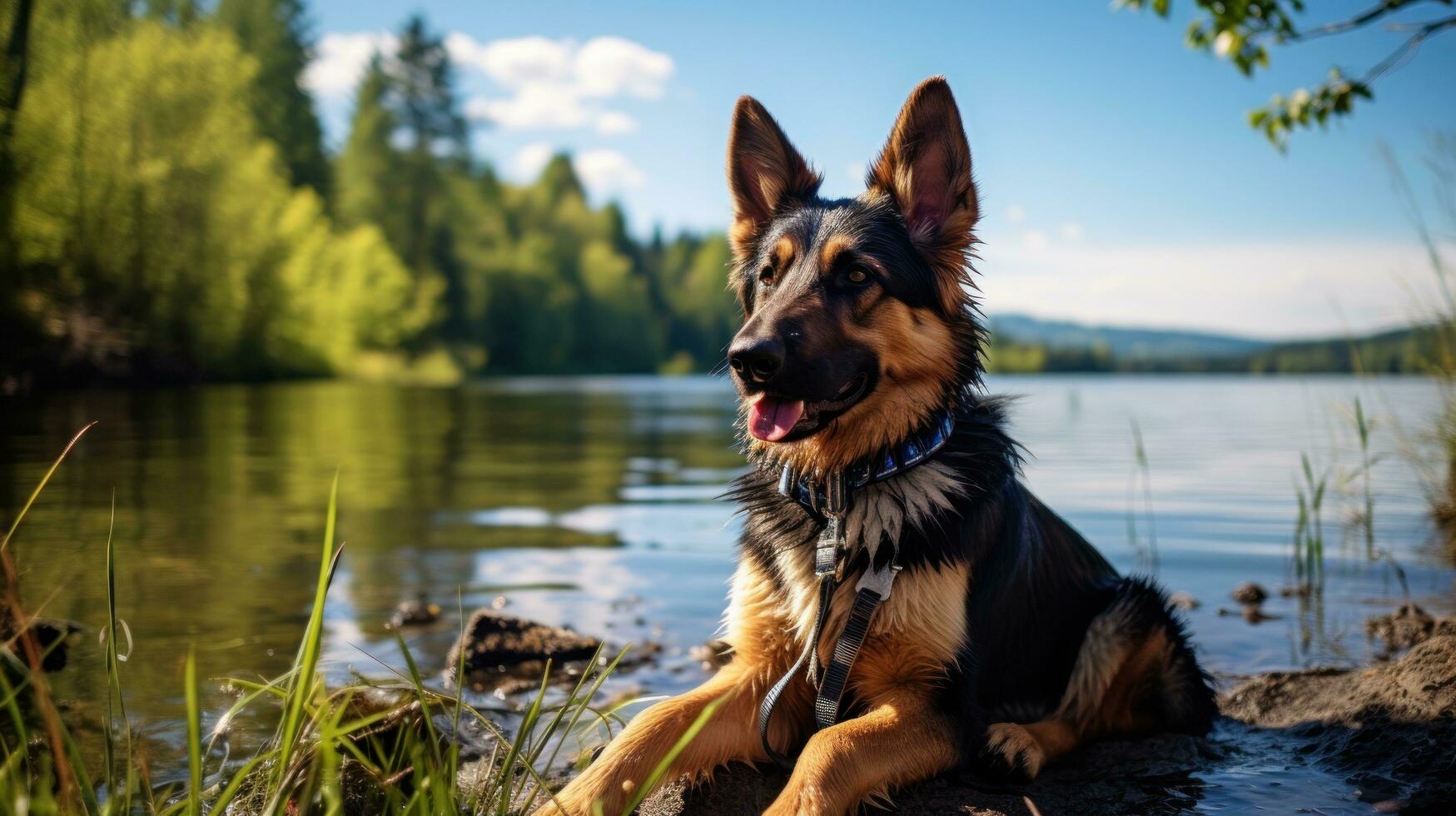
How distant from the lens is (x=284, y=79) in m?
63.0

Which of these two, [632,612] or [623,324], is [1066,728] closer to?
[632,612]

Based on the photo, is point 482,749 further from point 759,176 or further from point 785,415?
point 759,176

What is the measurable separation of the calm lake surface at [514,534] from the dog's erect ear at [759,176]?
1.42m

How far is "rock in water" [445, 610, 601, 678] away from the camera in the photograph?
5418 mm

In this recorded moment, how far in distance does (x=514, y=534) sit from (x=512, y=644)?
14.0 ft

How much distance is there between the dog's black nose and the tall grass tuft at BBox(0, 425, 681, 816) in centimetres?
114

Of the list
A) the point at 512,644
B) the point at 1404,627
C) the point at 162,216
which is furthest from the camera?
the point at 162,216

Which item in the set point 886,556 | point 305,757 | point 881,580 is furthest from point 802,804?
point 305,757

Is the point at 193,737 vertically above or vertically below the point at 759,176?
below

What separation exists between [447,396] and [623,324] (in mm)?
47007

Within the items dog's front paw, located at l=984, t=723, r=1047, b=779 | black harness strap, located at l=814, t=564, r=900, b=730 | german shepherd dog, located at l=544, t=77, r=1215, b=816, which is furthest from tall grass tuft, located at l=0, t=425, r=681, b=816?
dog's front paw, located at l=984, t=723, r=1047, b=779

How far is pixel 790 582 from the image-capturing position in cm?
381

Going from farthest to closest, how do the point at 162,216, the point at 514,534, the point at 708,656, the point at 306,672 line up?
the point at 162,216 < the point at 514,534 < the point at 708,656 < the point at 306,672

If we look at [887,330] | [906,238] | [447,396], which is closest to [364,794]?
[887,330]
